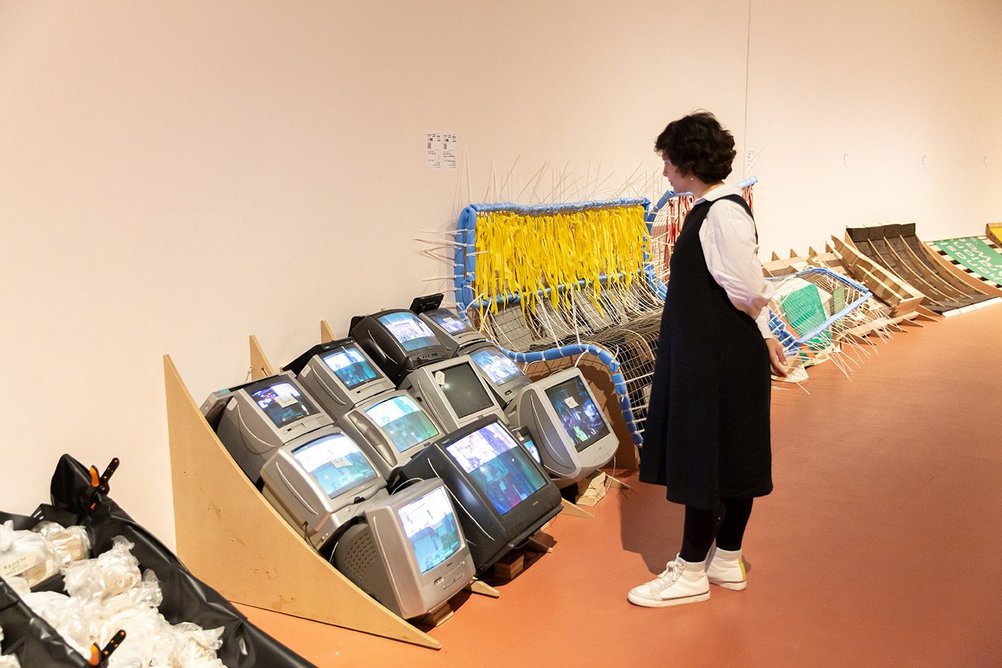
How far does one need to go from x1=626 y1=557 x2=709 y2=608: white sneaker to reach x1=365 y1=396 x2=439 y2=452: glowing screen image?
899 millimetres

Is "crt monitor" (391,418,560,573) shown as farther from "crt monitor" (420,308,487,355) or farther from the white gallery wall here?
the white gallery wall

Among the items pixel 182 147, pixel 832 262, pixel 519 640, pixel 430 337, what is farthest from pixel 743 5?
pixel 519 640

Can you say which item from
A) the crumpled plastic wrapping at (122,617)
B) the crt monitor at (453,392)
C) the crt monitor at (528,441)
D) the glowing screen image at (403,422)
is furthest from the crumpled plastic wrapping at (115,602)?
the crt monitor at (528,441)

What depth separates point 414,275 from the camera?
13.2 feet

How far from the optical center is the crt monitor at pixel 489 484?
2689 mm

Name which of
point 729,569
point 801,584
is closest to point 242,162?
point 729,569

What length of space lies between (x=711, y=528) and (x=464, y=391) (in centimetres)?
107

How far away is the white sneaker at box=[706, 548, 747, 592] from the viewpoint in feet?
9.25

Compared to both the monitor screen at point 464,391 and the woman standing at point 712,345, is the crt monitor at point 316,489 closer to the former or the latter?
the monitor screen at point 464,391

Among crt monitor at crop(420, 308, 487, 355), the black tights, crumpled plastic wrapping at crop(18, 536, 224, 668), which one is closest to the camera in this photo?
crumpled plastic wrapping at crop(18, 536, 224, 668)

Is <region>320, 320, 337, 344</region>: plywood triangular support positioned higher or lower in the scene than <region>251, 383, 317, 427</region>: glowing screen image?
higher

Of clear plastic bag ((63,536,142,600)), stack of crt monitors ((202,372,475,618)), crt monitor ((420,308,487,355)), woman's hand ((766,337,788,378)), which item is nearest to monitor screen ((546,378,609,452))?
crt monitor ((420,308,487,355))

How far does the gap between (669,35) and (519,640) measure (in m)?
4.49

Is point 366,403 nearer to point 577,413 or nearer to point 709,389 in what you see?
point 577,413
